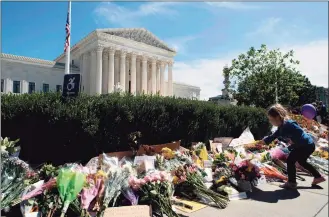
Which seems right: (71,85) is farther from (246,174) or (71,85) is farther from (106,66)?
(106,66)

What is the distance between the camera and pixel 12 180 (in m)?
3.71

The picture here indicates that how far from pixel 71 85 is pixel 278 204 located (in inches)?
187

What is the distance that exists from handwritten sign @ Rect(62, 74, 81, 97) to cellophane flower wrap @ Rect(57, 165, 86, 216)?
2.87 meters

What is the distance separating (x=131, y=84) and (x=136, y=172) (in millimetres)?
53566

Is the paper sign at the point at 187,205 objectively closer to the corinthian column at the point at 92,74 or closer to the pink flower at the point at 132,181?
the pink flower at the point at 132,181

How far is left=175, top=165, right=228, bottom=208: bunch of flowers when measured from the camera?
4434 millimetres

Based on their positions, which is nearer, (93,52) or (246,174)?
(246,174)

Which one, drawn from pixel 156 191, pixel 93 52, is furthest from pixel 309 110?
pixel 93 52

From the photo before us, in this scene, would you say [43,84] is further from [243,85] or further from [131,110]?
[131,110]

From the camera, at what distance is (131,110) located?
7238mm

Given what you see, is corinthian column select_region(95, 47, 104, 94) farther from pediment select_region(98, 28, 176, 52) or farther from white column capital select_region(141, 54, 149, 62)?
white column capital select_region(141, 54, 149, 62)

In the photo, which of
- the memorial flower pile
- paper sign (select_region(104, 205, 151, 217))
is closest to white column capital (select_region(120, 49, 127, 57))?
the memorial flower pile

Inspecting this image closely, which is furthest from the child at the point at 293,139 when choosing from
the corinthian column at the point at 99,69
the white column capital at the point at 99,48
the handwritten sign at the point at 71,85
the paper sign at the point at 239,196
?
the white column capital at the point at 99,48

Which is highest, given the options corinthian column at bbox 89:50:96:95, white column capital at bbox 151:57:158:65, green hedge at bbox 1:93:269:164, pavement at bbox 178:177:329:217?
white column capital at bbox 151:57:158:65
